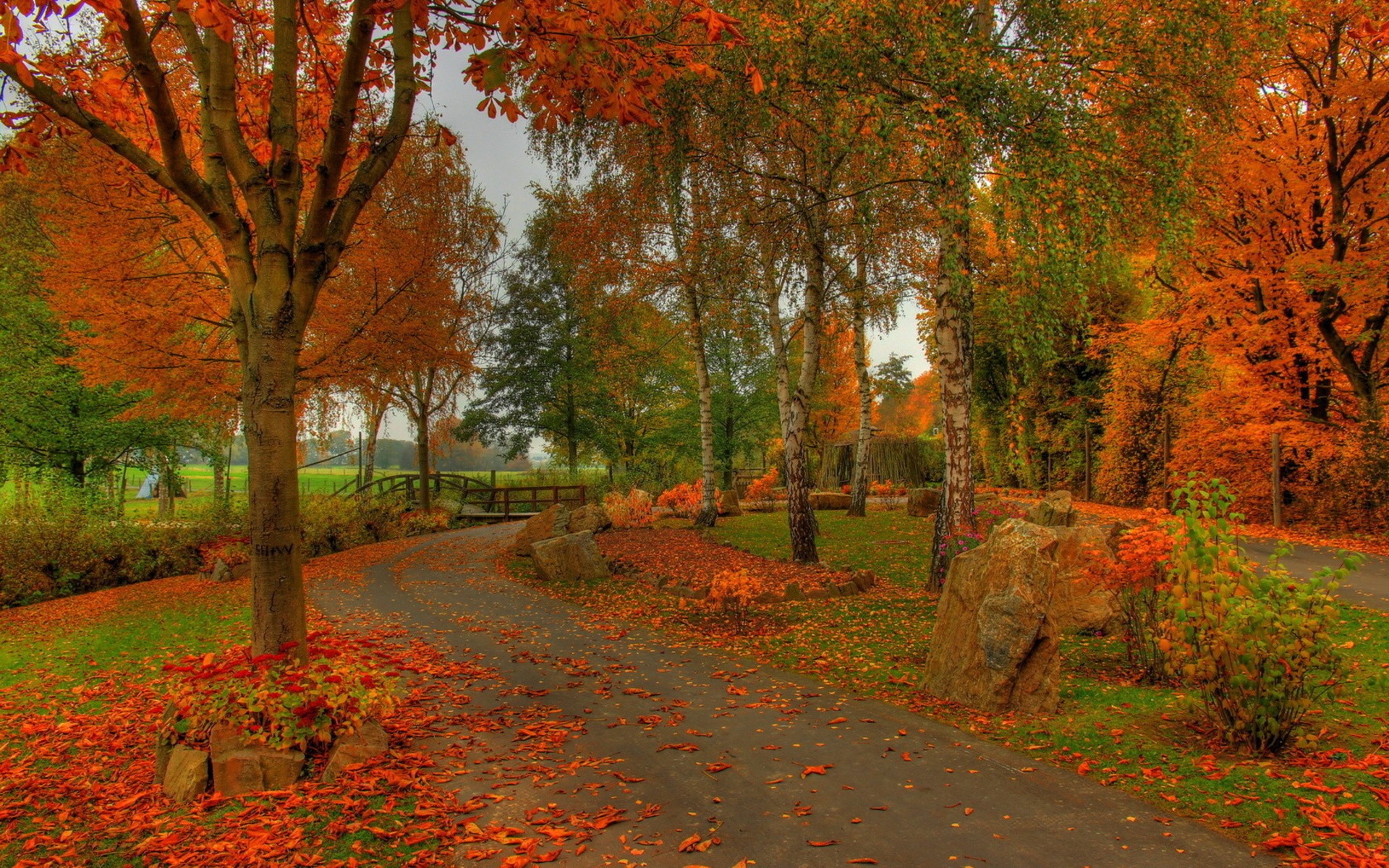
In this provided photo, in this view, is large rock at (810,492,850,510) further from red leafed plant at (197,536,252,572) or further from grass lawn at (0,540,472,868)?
grass lawn at (0,540,472,868)

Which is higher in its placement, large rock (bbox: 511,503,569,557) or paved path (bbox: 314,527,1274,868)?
large rock (bbox: 511,503,569,557)

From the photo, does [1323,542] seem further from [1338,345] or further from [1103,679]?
[1103,679]

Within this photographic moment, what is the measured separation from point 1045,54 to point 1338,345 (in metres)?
10.5

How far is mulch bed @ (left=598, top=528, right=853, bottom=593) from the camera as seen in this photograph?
8.84 m

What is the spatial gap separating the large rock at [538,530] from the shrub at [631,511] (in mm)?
2301

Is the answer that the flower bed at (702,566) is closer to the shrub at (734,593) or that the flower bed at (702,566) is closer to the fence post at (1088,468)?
the shrub at (734,593)

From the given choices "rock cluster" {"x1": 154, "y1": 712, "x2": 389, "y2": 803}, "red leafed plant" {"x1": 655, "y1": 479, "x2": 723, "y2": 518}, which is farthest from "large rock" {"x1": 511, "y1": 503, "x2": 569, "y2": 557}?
"rock cluster" {"x1": 154, "y1": 712, "x2": 389, "y2": 803}

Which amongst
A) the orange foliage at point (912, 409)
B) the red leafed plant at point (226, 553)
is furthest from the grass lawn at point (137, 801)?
the orange foliage at point (912, 409)

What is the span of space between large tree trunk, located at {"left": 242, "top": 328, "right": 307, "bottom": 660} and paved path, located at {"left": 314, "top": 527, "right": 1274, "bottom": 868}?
1.36 m

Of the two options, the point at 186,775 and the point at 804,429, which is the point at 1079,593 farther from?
the point at 186,775

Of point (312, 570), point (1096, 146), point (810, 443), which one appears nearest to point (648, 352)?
point (312, 570)

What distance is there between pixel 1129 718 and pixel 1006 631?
33.8 inches

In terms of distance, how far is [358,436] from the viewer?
75.2ft

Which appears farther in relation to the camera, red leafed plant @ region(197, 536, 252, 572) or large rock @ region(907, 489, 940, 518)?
large rock @ region(907, 489, 940, 518)
